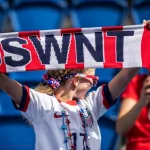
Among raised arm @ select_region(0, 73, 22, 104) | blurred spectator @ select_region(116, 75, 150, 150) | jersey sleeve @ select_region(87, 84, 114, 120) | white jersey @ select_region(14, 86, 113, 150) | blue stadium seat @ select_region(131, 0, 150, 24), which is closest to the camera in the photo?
raised arm @ select_region(0, 73, 22, 104)

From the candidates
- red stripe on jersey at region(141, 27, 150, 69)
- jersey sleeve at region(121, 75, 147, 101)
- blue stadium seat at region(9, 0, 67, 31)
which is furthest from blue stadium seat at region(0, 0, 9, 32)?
red stripe on jersey at region(141, 27, 150, 69)

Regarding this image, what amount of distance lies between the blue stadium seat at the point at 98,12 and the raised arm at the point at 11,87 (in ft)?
5.89

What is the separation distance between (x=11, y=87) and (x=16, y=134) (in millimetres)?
1442

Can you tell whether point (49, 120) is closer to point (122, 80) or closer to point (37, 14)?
point (122, 80)

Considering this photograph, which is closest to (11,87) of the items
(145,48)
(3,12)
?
(145,48)

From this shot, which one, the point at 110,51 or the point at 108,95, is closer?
the point at 110,51

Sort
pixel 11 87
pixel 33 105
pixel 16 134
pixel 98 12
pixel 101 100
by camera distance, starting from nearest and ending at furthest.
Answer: pixel 11 87
pixel 33 105
pixel 101 100
pixel 16 134
pixel 98 12

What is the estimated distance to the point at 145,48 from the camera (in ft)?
7.58

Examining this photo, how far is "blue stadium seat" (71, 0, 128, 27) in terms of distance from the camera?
397cm

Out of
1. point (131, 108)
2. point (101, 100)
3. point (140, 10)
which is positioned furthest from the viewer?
point (140, 10)

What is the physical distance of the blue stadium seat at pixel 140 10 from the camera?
3.92 m

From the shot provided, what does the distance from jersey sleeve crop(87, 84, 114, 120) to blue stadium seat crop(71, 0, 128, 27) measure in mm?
1561

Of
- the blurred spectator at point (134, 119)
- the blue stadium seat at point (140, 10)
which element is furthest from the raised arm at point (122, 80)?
the blue stadium seat at point (140, 10)

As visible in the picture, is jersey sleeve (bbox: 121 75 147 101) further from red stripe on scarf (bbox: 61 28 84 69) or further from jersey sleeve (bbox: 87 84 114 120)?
red stripe on scarf (bbox: 61 28 84 69)
